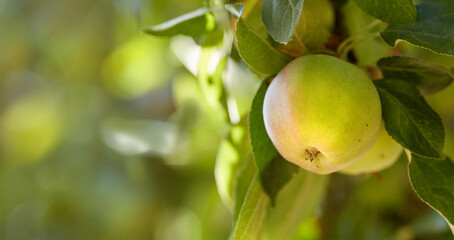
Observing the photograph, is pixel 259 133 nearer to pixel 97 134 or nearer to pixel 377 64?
pixel 377 64

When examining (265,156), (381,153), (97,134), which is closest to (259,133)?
(265,156)

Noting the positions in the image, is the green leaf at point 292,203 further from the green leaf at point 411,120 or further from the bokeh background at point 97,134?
the bokeh background at point 97,134

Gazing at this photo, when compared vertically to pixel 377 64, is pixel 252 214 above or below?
below

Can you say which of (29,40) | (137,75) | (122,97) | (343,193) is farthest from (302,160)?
(29,40)

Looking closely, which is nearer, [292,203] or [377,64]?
[377,64]

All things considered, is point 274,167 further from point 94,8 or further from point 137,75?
point 94,8

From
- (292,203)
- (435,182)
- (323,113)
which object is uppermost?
(323,113)
